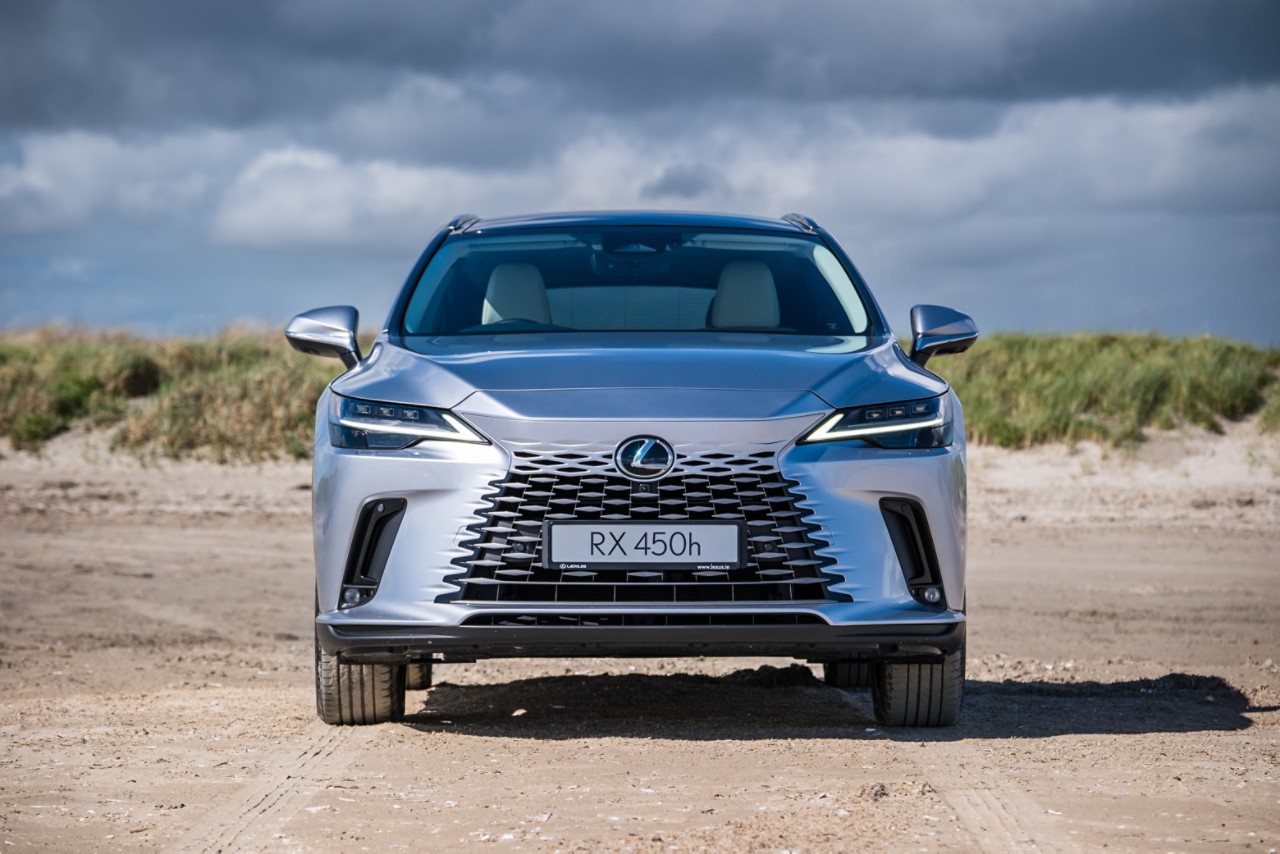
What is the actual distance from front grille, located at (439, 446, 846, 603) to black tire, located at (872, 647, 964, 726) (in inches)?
30.0

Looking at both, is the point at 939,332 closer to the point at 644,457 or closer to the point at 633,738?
the point at 644,457

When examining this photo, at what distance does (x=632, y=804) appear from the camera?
4562 mm

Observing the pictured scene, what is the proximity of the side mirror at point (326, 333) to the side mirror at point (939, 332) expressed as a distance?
6.70 feet

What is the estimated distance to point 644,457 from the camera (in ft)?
16.8

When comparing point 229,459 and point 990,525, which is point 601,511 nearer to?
point 990,525

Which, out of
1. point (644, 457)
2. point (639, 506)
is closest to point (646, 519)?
point (639, 506)

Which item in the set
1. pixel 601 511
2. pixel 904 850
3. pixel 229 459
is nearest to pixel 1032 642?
pixel 601 511

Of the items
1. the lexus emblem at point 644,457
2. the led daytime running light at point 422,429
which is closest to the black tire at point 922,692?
the lexus emblem at point 644,457

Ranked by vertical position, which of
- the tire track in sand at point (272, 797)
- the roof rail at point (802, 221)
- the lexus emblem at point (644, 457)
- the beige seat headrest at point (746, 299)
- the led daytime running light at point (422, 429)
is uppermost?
the roof rail at point (802, 221)

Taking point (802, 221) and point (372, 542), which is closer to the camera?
point (372, 542)

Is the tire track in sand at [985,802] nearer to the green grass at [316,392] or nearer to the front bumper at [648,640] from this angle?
the front bumper at [648,640]

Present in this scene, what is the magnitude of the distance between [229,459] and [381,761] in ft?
45.5

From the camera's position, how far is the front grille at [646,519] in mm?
5125

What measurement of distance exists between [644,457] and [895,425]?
83cm
